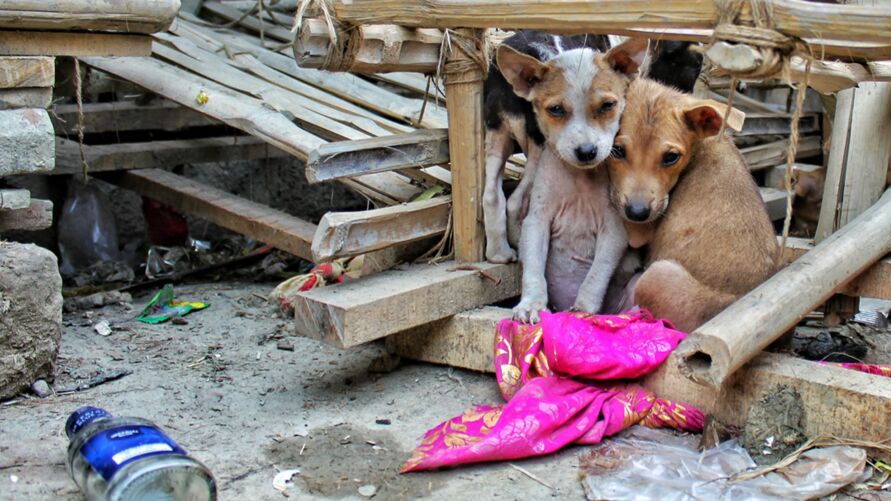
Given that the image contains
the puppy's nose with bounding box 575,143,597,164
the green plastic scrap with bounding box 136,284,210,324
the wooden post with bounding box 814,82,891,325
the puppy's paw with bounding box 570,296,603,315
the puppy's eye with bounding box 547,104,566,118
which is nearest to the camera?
the puppy's nose with bounding box 575,143,597,164

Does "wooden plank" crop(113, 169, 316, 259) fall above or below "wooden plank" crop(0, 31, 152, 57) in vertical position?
below

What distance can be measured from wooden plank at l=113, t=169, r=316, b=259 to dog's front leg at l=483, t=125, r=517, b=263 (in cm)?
114

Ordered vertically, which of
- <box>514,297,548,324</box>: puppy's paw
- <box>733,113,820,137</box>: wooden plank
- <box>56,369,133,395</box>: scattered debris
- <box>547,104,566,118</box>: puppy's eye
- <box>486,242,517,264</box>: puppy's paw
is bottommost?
<box>56,369,133,395</box>: scattered debris

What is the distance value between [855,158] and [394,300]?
2404mm

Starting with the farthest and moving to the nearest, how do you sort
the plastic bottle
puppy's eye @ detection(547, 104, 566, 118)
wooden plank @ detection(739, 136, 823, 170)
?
1. wooden plank @ detection(739, 136, 823, 170)
2. puppy's eye @ detection(547, 104, 566, 118)
3. the plastic bottle

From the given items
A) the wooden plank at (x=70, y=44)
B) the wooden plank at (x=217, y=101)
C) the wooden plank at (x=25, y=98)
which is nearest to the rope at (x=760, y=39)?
the wooden plank at (x=217, y=101)

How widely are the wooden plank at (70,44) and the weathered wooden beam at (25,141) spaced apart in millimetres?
258

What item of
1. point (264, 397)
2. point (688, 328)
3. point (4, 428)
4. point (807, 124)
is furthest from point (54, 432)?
point (807, 124)

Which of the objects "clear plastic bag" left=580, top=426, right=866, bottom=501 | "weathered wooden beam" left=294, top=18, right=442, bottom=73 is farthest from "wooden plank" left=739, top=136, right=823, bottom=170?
"clear plastic bag" left=580, top=426, right=866, bottom=501

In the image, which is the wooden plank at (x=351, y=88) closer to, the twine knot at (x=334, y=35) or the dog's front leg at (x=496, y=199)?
the dog's front leg at (x=496, y=199)

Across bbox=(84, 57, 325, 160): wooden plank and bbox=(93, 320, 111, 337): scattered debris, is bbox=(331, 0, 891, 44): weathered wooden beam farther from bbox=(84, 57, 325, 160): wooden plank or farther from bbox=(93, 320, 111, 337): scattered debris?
bbox=(93, 320, 111, 337): scattered debris

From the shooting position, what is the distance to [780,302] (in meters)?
3.67

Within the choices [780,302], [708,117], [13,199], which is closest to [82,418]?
[13,199]

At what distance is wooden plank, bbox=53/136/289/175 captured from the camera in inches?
246
